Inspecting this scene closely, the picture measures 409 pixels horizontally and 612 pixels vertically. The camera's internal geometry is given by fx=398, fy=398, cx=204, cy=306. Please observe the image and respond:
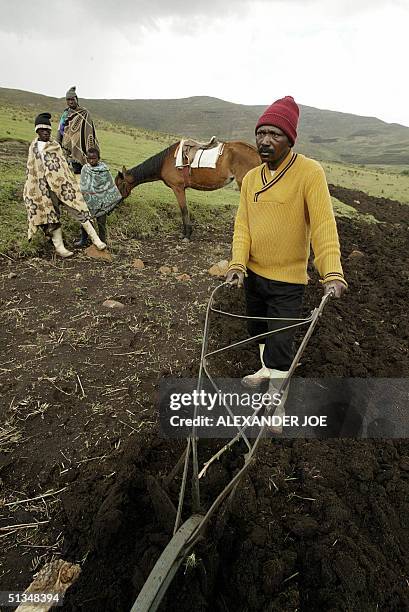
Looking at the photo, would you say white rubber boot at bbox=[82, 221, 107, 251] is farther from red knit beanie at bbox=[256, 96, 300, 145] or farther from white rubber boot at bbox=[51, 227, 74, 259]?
red knit beanie at bbox=[256, 96, 300, 145]

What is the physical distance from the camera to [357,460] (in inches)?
103

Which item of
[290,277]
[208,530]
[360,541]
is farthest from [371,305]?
[208,530]

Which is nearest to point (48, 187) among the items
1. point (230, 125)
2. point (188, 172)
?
point (188, 172)

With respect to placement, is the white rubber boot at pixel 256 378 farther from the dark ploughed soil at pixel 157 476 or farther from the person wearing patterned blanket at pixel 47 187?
the person wearing patterned blanket at pixel 47 187

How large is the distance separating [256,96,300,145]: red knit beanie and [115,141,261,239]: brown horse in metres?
4.59

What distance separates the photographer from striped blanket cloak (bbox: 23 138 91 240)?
5.24 metres

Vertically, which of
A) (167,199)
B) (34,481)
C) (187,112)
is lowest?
(34,481)

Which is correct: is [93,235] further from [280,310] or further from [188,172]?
[280,310]

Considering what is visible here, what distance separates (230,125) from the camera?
315 ft

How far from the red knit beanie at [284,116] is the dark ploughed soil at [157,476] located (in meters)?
2.02

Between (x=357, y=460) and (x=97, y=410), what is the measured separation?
73.2 inches

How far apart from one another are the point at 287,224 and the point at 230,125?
103m

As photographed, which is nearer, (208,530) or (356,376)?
(208,530)

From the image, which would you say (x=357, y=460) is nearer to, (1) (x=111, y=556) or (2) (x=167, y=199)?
(1) (x=111, y=556)
